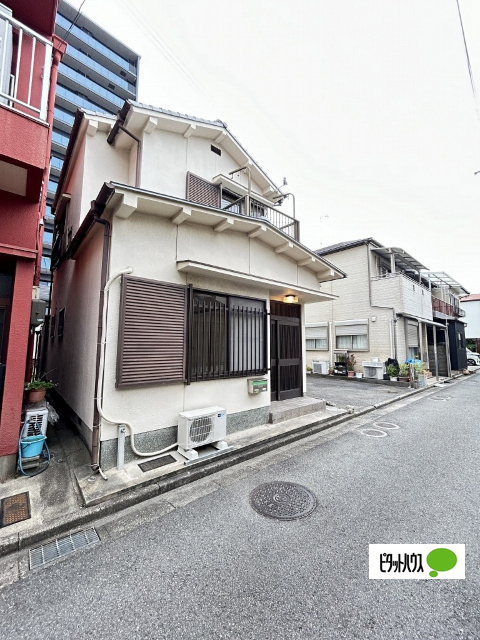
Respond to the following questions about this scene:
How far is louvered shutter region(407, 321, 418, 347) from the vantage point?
1451cm

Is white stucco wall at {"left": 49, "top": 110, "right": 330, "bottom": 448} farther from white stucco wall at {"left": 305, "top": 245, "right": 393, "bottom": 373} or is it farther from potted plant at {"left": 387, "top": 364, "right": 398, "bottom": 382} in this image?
white stucco wall at {"left": 305, "top": 245, "right": 393, "bottom": 373}

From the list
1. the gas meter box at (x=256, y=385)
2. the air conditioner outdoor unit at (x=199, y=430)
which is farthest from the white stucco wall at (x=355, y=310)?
the air conditioner outdoor unit at (x=199, y=430)

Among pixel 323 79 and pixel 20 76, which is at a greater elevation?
pixel 323 79

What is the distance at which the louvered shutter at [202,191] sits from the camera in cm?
689

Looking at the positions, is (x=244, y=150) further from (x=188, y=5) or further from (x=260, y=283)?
(x=260, y=283)

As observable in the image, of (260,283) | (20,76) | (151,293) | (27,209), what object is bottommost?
(151,293)

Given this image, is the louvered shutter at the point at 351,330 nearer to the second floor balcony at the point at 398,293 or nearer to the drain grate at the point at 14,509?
the second floor balcony at the point at 398,293

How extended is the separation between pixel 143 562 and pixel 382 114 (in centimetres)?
1172

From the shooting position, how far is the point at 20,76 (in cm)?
420

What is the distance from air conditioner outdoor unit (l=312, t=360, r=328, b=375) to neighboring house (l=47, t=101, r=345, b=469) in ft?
26.2

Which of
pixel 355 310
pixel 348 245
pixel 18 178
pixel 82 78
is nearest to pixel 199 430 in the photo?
pixel 18 178

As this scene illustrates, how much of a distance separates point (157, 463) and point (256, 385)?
7.98 ft

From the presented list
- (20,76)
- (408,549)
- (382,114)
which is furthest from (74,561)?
(382,114)

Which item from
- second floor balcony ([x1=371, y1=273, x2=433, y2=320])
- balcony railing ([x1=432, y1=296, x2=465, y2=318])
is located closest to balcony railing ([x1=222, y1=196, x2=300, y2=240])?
second floor balcony ([x1=371, y1=273, x2=433, y2=320])
